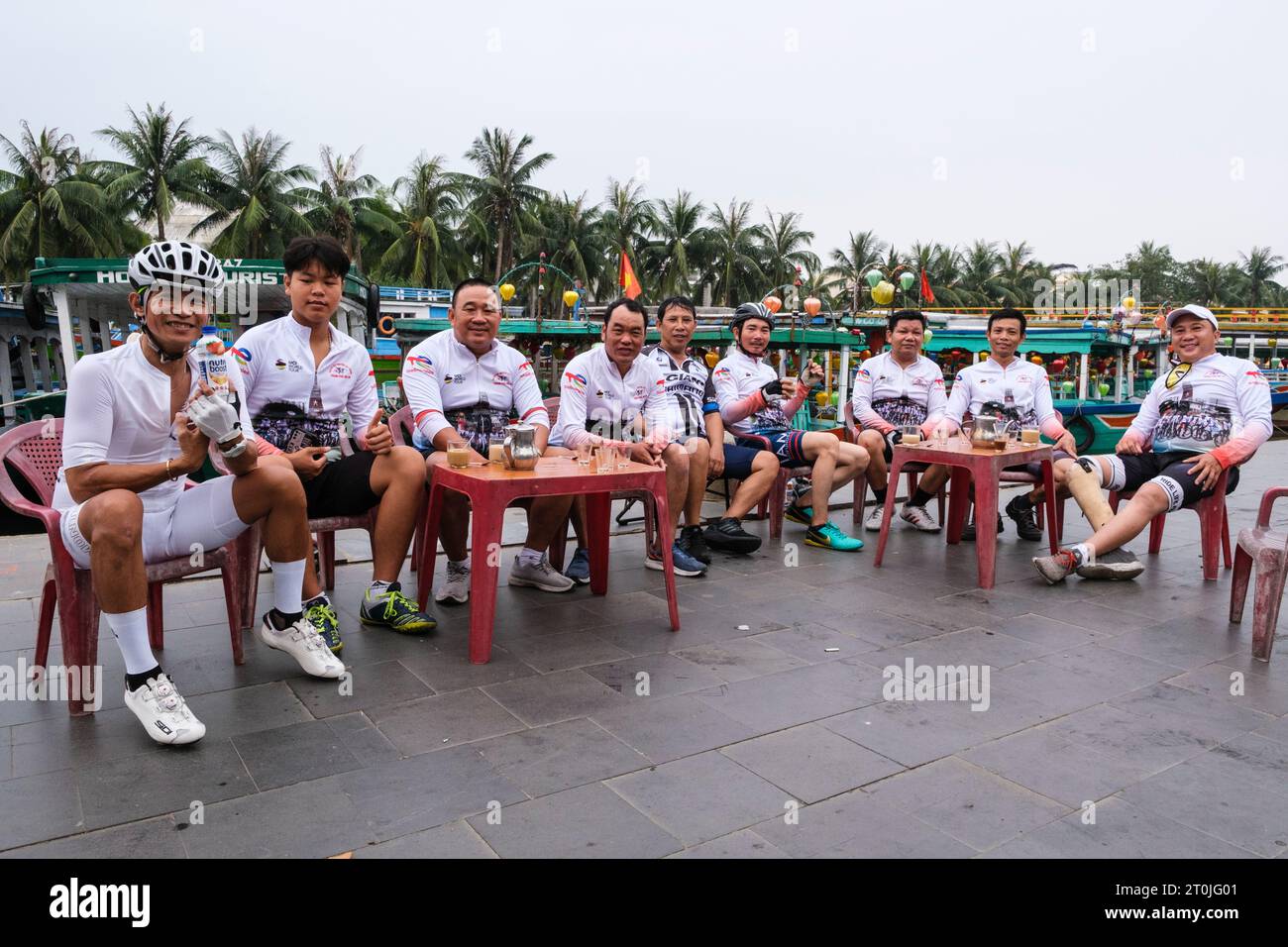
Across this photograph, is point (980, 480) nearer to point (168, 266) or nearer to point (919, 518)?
point (919, 518)

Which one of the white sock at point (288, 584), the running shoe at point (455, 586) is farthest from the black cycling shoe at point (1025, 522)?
the white sock at point (288, 584)

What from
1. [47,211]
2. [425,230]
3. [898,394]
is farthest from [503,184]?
[898,394]

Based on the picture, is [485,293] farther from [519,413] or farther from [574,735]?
[574,735]

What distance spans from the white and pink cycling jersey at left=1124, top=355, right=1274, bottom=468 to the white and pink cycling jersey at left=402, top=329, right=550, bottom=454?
3.25m

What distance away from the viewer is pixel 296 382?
3547mm

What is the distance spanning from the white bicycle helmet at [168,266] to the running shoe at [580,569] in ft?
6.99

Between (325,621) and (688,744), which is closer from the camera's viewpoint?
(688,744)

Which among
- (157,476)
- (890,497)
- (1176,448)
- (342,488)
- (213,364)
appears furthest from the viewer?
(890,497)

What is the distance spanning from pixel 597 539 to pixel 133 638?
6.62 ft

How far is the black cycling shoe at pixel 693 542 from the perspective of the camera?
15.6 feet

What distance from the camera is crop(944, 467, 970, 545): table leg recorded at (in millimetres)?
5367

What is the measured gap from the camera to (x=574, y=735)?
260 cm

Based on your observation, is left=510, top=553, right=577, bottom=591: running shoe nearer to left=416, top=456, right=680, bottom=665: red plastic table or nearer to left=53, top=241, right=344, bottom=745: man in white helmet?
left=416, top=456, right=680, bottom=665: red plastic table

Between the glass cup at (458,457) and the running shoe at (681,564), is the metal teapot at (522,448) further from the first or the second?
the running shoe at (681,564)
